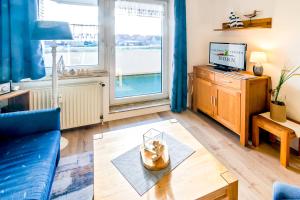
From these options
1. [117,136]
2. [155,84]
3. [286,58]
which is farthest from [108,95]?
[286,58]

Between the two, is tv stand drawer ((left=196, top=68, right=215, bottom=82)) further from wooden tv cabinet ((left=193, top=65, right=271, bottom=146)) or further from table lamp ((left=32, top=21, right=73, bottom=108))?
table lamp ((left=32, top=21, right=73, bottom=108))

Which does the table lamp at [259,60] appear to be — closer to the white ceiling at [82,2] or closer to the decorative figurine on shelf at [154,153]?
the decorative figurine on shelf at [154,153]

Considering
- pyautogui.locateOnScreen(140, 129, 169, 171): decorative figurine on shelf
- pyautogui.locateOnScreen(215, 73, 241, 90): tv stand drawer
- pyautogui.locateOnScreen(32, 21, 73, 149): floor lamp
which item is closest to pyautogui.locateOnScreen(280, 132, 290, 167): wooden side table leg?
pyautogui.locateOnScreen(215, 73, 241, 90): tv stand drawer

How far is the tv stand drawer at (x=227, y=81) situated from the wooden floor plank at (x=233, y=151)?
2.13ft

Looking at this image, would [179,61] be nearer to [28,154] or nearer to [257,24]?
[257,24]

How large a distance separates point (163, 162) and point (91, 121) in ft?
5.89

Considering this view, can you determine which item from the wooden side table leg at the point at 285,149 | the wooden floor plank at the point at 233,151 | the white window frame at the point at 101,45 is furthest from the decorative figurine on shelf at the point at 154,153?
the white window frame at the point at 101,45

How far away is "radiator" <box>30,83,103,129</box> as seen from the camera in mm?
2479

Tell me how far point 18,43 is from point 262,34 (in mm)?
2888

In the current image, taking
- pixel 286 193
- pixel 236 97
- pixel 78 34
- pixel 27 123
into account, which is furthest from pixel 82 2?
pixel 286 193

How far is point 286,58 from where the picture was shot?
90.0 inches

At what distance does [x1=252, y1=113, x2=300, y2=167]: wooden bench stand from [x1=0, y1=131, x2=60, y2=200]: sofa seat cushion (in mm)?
2068

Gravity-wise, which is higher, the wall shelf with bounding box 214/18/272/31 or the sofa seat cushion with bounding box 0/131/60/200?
the wall shelf with bounding box 214/18/272/31

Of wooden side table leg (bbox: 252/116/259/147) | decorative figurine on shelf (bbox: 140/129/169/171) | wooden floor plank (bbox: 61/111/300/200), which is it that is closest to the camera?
decorative figurine on shelf (bbox: 140/129/169/171)
